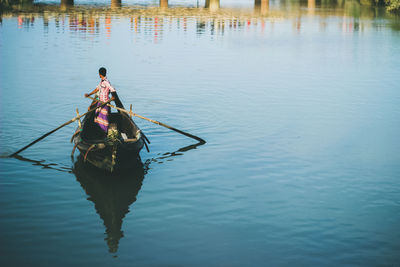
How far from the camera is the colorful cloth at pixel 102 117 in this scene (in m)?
16.7

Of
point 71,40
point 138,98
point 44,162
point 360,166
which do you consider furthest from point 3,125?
point 71,40

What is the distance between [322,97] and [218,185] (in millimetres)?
13263

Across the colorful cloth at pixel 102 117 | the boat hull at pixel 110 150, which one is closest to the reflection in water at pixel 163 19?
the colorful cloth at pixel 102 117

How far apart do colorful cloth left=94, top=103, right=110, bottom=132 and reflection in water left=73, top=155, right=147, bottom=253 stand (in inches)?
46.1

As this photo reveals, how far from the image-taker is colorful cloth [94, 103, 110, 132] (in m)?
16.7

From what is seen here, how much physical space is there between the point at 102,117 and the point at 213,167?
12.3 ft

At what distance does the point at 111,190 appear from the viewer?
14812mm

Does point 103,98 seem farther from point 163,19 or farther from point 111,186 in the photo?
point 163,19

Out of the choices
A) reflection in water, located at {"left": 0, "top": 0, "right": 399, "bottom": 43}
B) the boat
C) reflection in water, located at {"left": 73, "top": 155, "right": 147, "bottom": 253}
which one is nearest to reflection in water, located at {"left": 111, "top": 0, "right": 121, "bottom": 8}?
reflection in water, located at {"left": 0, "top": 0, "right": 399, "bottom": 43}

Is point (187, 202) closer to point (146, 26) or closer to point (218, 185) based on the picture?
point (218, 185)

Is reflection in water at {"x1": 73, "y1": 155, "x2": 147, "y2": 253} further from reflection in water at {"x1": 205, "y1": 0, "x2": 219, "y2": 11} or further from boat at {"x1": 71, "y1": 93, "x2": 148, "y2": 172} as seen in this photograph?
reflection in water at {"x1": 205, "y1": 0, "x2": 219, "y2": 11}

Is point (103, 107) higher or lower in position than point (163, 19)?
lower

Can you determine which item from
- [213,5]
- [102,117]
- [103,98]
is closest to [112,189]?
[102,117]

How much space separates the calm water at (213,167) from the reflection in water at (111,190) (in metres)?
0.05
